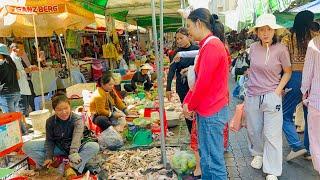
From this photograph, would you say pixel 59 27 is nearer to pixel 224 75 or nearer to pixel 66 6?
pixel 66 6

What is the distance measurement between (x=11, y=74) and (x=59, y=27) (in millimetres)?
3199

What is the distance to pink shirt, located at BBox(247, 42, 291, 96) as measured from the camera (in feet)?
12.6

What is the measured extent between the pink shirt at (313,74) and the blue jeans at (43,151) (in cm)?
279

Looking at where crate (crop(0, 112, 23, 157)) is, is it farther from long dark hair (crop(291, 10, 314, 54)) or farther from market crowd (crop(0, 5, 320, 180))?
long dark hair (crop(291, 10, 314, 54))

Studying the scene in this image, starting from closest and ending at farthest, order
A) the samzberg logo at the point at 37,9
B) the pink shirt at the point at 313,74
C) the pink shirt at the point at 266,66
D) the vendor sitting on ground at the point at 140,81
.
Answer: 1. the pink shirt at the point at 313,74
2. the pink shirt at the point at 266,66
3. the samzberg logo at the point at 37,9
4. the vendor sitting on ground at the point at 140,81

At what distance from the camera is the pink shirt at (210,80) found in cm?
302

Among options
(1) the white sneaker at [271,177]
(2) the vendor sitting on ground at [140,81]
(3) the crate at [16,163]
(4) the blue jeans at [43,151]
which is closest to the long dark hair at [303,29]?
(1) the white sneaker at [271,177]

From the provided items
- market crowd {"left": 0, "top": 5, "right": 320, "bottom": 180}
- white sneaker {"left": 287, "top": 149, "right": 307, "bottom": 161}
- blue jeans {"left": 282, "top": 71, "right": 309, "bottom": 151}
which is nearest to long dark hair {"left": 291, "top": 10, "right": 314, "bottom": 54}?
market crowd {"left": 0, "top": 5, "right": 320, "bottom": 180}

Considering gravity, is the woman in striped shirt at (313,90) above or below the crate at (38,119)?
above

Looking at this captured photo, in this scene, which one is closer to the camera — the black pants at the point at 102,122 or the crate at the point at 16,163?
the crate at the point at 16,163

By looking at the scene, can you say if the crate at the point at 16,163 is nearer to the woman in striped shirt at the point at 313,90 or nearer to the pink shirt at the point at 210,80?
the pink shirt at the point at 210,80

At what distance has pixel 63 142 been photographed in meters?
4.43

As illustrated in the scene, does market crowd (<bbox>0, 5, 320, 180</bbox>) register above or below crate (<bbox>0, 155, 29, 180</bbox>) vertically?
above

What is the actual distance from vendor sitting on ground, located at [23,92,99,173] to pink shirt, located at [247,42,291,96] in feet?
7.56
